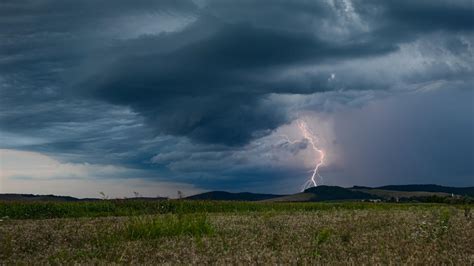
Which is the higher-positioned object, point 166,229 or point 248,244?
point 166,229

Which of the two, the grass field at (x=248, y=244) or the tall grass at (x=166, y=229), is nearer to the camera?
the grass field at (x=248, y=244)

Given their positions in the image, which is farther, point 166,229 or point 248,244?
point 166,229

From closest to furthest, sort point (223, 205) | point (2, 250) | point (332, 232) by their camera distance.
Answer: point (2, 250)
point (332, 232)
point (223, 205)

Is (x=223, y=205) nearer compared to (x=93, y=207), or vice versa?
(x=93, y=207)

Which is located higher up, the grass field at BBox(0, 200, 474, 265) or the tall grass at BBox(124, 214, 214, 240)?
the tall grass at BBox(124, 214, 214, 240)

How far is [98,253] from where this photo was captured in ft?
38.4

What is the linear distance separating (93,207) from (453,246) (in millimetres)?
40566

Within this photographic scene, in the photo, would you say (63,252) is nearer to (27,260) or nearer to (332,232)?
(27,260)

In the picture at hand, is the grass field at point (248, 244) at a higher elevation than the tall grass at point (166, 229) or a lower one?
lower

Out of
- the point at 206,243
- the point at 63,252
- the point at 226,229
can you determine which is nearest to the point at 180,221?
the point at 226,229

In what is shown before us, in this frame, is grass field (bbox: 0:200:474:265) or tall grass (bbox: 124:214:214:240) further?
tall grass (bbox: 124:214:214:240)

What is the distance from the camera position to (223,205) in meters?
53.5

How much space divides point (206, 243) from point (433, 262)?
16.5 feet

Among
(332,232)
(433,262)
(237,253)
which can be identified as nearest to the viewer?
(433,262)
